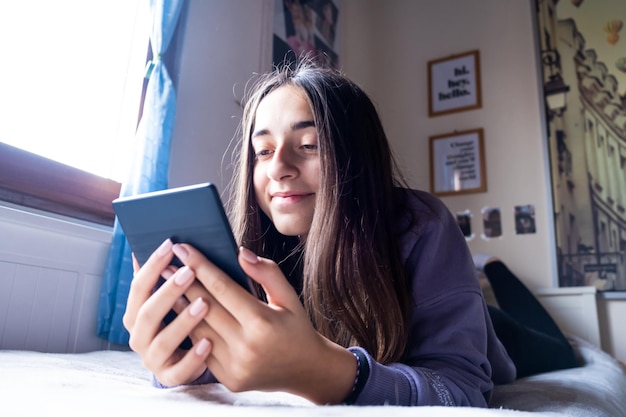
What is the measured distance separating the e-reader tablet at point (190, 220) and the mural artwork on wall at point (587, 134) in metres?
2.00

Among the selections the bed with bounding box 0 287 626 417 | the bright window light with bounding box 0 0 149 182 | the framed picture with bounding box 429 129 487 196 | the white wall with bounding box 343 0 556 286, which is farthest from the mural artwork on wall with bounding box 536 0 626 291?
the bright window light with bounding box 0 0 149 182

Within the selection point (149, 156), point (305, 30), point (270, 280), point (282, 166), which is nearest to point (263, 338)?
point (270, 280)

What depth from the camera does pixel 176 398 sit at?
1.45 ft

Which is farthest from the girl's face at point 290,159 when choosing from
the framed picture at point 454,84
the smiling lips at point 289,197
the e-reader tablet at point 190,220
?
the framed picture at point 454,84

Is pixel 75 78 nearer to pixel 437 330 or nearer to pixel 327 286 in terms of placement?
pixel 327 286

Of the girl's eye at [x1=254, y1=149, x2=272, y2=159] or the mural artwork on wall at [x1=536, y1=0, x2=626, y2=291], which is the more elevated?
the mural artwork on wall at [x1=536, y1=0, x2=626, y2=291]

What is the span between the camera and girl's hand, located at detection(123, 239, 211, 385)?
441mm

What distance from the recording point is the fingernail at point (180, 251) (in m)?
0.45

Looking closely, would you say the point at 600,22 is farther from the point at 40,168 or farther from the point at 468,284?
the point at 40,168

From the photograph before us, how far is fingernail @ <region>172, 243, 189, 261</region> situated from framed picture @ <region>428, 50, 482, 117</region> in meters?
2.26

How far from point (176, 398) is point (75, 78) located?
47.1 inches

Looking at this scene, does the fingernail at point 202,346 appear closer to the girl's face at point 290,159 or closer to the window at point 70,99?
the girl's face at point 290,159

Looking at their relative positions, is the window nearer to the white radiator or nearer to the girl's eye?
the white radiator

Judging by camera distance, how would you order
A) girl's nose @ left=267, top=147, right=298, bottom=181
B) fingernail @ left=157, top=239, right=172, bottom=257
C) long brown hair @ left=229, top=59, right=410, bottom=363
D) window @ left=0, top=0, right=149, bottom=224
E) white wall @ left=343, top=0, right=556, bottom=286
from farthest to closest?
white wall @ left=343, top=0, right=556, bottom=286
window @ left=0, top=0, right=149, bottom=224
girl's nose @ left=267, top=147, right=298, bottom=181
long brown hair @ left=229, top=59, right=410, bottom=363
fingernail @ left=157, top=239, right=172, bottom=257
